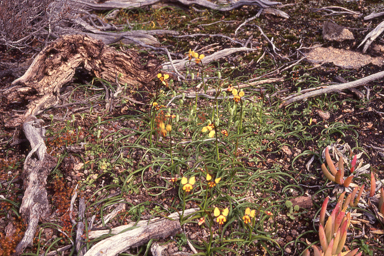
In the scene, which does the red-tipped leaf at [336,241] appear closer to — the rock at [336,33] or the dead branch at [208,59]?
the dead branch at [208,59]

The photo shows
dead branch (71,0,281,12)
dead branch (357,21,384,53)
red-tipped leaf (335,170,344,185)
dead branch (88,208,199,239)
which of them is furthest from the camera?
dead branch (71,0,281,12)

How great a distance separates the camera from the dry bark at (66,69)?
3.88 m

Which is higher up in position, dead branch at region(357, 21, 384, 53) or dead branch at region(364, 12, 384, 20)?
dead branch at region(364, 12, 384, 20)

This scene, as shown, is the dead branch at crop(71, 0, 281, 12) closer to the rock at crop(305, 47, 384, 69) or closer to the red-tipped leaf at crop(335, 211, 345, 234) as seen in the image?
the rock at crop(305, 47, 384, 69)

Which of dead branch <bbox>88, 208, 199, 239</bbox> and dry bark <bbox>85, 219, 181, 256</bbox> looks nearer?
dry bark <bbox>85, 219, 181, 256</bbox>

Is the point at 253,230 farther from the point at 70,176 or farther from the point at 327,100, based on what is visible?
the point at 327,100

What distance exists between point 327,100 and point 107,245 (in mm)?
3441

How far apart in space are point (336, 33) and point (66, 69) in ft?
14.8

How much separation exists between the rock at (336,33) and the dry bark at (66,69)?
3.24 m

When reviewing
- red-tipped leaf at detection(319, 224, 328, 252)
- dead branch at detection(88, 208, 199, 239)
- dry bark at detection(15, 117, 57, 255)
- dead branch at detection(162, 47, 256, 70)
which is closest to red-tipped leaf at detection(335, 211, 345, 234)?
red-tipped leaf at detection(319, 224, 328, 252)

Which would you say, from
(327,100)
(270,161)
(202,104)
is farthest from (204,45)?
(270,161)

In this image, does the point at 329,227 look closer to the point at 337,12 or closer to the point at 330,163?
the point at 330,163

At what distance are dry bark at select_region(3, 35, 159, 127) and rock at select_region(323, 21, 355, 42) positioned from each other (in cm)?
324

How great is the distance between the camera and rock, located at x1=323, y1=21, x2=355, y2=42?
18.0 feet
